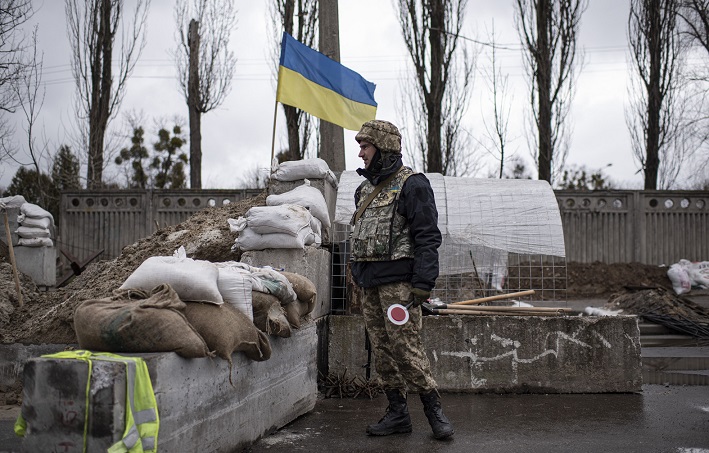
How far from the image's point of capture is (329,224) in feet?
24.2

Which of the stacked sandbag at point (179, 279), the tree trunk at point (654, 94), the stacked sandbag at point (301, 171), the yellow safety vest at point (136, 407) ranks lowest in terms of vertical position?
the yellow safety vest at point (136, 407)

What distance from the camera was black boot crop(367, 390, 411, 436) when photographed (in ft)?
17.0

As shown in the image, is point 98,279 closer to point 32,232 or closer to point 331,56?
point 32,232

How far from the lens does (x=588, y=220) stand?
53.7 feet

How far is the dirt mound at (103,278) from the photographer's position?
6621mm

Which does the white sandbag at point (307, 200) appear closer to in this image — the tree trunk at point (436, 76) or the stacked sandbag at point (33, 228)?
the stacked sandbag at point (33, 228)

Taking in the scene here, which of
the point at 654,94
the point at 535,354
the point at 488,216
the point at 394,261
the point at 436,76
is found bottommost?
the point at 535,354

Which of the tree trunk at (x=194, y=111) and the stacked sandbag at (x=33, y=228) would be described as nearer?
the stacked sandbag at (x=33, y=228)

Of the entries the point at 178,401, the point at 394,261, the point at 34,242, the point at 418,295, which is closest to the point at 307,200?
the point at 394,261

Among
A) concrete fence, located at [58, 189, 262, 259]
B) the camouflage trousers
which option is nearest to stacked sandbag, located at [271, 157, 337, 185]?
the camouflage trousers

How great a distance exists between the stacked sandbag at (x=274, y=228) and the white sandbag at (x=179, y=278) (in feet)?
6.63

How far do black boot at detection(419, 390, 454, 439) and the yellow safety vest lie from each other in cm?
222

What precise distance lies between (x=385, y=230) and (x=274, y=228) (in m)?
1.45

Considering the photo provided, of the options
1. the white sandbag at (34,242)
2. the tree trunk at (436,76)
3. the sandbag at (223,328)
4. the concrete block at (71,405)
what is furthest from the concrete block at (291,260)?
the tree trunk at (436,76)
